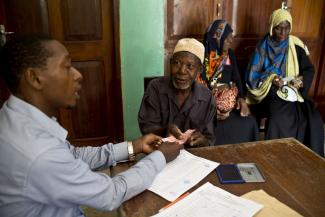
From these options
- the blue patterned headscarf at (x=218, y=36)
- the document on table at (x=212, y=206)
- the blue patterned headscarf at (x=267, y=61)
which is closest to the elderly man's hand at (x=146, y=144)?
the document on table at (x=212, y=206)

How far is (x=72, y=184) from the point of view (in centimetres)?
104

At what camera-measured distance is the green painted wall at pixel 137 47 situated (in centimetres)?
327

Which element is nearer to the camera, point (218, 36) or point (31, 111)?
point (31, 111)

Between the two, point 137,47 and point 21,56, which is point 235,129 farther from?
point 21,56

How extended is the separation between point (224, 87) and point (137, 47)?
107cm

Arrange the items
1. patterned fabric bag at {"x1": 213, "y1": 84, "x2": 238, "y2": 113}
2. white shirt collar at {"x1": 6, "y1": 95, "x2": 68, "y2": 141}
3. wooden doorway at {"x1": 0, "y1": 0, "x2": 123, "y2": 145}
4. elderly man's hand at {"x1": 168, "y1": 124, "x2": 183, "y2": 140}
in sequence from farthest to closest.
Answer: wooden doorway at {"x1": 0, "y1": 0, "x2": 123, "y2": 145}
patterned fabric bag at {"x1": 213, "y1": 84, "x2": 238, "y2": 113}
elderly man's hand at {"x1": 168, "y1": 124, "x2": 183, "y2": 140}
white shirt collar at {"x1": 6, "y1": 95, "x2": 68, "y2": 141}

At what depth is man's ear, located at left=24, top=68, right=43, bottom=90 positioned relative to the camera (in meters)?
1.05

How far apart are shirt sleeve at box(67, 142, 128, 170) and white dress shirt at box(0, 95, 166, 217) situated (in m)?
0.34

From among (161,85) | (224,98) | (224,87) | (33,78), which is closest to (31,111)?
(33,78)

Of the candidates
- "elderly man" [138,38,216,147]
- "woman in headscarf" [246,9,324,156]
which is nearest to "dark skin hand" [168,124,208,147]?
"elderly man" [138,38,216,147]

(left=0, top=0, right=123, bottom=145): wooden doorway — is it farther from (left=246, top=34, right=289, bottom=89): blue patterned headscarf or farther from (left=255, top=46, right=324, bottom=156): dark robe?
(left=255, top=46, right=324, bottom=156): dark robe

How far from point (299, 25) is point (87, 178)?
12.2ft

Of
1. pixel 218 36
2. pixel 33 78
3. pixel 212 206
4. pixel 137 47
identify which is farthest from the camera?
pixel 137 47

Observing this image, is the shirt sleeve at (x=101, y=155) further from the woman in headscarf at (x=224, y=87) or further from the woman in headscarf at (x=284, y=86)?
the woman in headscarf at (x=284, y=86)
